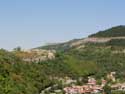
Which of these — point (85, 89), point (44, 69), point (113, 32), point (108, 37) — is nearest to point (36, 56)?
point (44, 69)

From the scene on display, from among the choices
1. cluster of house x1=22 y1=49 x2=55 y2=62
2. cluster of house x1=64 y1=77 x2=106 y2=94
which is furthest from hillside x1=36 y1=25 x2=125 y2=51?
cluster of house x1=64 y1=77 x2=106 y2=94

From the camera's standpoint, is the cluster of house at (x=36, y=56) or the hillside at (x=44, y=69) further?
the cluster of house at (x=36, y=56)

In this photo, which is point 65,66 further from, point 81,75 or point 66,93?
point 66,93

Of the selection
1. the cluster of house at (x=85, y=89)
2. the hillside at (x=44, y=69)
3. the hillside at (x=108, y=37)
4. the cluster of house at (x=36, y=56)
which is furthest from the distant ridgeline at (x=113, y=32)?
the cluster of house at (x=85, y=89)

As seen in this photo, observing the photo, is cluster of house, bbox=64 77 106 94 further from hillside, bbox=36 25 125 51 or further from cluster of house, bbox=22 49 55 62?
hillside, bbox=36 25 125 51

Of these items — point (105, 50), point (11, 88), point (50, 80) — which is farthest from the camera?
point (105, 50)

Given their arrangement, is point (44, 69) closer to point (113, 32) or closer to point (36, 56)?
point (36, 56)

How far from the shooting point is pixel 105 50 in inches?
2827

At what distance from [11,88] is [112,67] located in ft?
55.4

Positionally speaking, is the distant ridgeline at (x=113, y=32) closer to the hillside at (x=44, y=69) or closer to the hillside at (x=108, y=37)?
the hillside at (x=108, y=37)

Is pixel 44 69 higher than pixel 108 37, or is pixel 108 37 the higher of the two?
pixel 108 37

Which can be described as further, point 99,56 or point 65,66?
point 99,56

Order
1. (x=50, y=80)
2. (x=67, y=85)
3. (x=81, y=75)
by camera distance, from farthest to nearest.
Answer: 1. (x=81, y=75)
2. (x=50, y=80)
3. (x=67, y=85)

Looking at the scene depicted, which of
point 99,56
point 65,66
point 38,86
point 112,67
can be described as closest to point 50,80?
point 38,86
